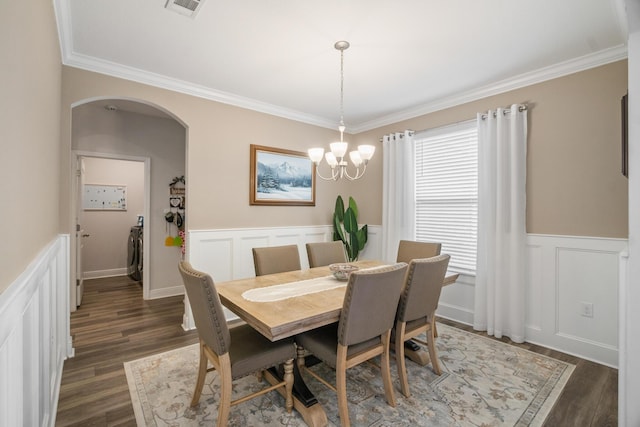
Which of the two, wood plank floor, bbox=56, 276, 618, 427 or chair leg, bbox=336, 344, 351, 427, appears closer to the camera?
chair leg, bbox=336, 344, 351, 427

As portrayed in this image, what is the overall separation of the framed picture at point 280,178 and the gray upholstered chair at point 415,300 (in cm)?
232

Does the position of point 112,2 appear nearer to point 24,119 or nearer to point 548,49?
point 24,119

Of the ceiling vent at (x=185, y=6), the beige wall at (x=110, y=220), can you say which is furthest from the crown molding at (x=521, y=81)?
the beige wall at (x=110, y=220)

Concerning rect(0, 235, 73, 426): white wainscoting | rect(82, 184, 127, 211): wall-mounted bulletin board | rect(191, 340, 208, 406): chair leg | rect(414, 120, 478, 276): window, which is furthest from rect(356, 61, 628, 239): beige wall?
rect(82, 184, 127, 211): wall-mounted bulletin board

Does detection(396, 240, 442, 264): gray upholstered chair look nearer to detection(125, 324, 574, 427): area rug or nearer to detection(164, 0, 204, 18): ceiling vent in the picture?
detection(125, 324, 574, 427): area rug

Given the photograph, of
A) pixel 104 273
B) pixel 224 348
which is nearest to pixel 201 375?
pixel 224 348

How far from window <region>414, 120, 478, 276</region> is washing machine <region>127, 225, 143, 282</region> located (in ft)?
15.7

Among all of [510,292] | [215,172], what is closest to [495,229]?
[510,292]

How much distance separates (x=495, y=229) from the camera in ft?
10.4

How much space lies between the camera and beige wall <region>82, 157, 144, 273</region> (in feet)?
18.6

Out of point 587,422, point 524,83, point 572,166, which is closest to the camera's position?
point 587,422

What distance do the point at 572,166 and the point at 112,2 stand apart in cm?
384

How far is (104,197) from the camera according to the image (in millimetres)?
5832

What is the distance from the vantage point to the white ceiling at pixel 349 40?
202cm
